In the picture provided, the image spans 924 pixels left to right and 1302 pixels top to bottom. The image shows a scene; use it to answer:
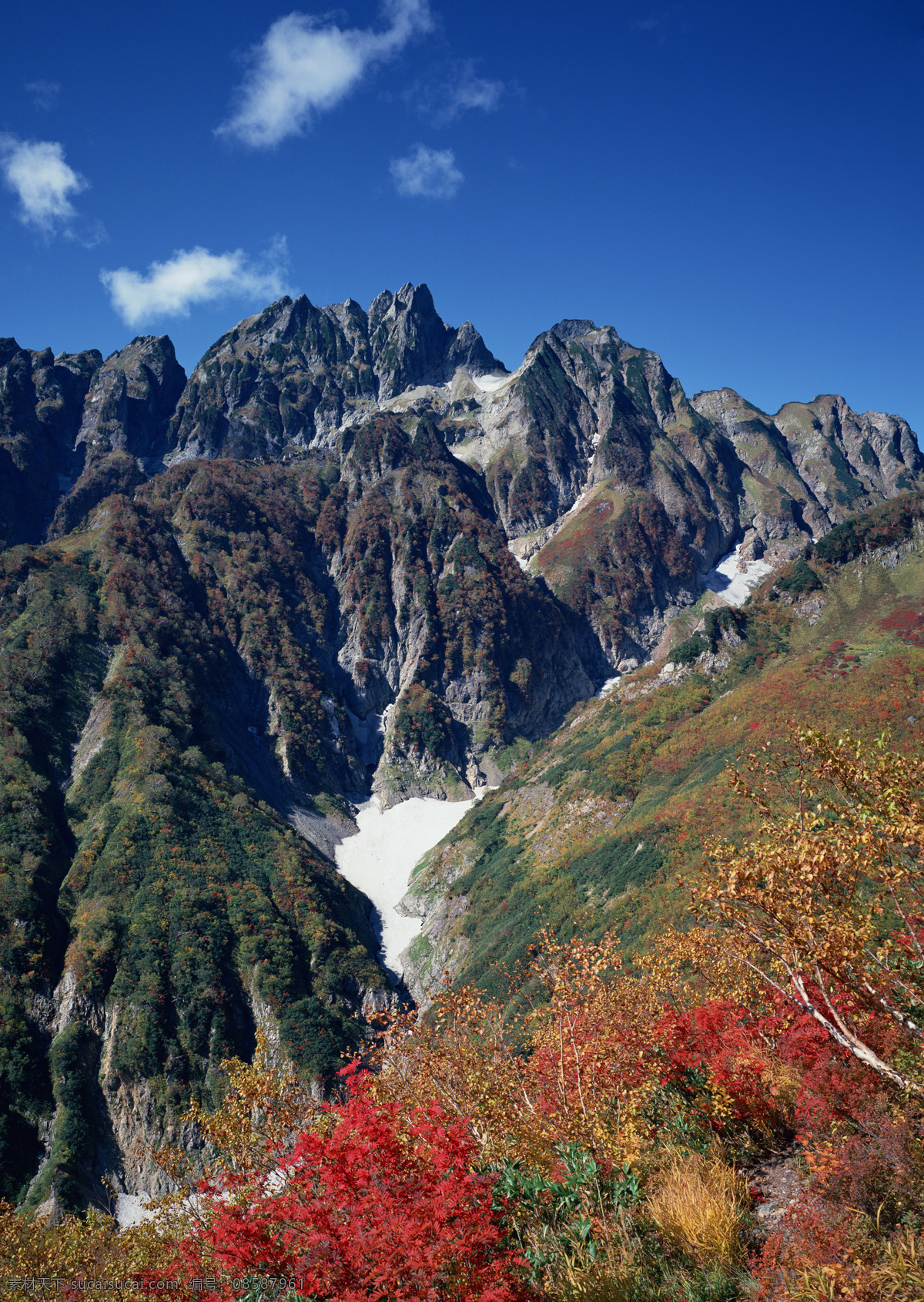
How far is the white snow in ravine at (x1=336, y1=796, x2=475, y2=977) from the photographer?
11131 cm

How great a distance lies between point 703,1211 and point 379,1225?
18.1 feet

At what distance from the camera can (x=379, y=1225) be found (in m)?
10.7

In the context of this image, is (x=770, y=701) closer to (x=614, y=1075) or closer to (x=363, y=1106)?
(x=614, y=1075)

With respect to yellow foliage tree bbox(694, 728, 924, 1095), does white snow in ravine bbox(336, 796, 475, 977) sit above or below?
below

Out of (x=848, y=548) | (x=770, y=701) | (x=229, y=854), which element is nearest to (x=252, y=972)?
(x=229, y=854)

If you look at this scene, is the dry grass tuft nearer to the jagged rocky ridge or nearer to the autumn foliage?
the autumn foliage

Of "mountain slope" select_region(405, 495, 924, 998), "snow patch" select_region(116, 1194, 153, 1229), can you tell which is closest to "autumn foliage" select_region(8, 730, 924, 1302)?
"mountain slope" select_region(405, 495, 924, 998)

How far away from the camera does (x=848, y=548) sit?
11319 cm

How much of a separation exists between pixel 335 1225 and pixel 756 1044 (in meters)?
11.8

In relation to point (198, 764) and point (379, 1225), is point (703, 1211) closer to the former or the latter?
point (379, 1225)

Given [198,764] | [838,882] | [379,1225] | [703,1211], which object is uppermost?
[198,764]

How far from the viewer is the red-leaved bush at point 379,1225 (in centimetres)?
1029

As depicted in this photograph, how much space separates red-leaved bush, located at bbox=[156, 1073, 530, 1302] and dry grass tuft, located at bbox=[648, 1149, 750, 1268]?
2.76 metres

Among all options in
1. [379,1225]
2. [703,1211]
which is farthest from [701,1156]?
[379,1225]
